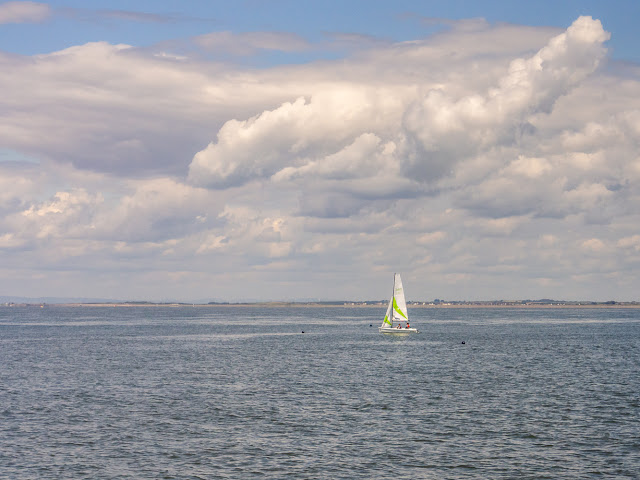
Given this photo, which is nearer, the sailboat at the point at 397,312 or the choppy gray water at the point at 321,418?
the choppy gray water at the point at 321,418

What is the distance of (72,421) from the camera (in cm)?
5325

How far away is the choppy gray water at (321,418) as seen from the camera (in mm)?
40938

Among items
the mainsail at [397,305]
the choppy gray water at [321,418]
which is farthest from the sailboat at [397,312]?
the choppy gray water at [321,418]

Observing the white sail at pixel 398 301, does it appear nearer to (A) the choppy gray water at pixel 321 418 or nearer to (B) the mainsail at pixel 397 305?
(B) the mainsail at pixel 397 305

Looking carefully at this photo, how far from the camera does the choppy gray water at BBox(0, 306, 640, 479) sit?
4094 cm

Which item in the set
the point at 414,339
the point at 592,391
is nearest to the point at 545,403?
the point at 592,391

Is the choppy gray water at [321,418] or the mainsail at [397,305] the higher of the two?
the mainsail at [397,305]

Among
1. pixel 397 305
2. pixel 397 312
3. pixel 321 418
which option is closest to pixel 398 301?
pixel 397 305

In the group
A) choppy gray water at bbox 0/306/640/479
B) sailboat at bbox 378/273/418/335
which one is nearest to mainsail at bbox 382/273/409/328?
sailboat at bbox 378/273/418/335

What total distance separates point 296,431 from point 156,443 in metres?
10.1

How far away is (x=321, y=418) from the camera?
55094 millimetres

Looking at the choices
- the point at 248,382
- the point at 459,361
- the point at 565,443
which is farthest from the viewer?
the point at 459,361

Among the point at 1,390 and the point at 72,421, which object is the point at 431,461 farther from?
the point at 1,390

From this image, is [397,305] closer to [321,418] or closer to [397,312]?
[397,312]
